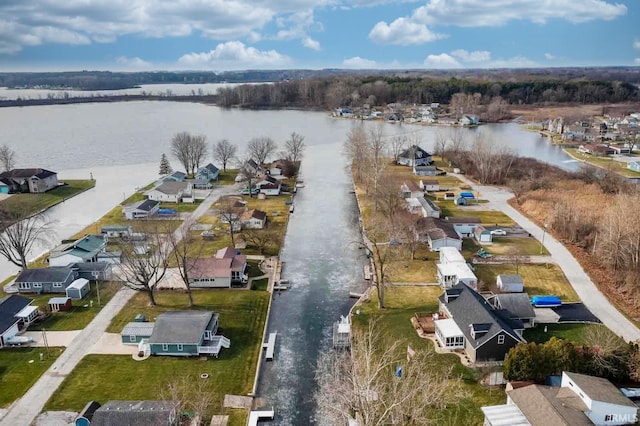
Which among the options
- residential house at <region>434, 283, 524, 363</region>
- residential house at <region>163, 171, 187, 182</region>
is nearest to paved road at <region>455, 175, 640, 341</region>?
residential house at <region>434, 283, 524, 363</region>

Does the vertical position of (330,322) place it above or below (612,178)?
below

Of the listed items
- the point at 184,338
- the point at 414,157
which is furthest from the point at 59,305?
the point at 414,157

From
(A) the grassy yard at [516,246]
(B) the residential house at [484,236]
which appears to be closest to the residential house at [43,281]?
(A) the grassy yard at [516,246]

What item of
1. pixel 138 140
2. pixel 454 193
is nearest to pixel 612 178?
pixel 454 193

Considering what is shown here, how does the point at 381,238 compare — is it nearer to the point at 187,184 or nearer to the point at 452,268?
the point at 452,268

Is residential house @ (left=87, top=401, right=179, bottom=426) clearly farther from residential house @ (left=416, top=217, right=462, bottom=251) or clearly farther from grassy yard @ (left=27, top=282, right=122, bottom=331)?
residential house @ (left=416, top=217, right=462, bottom=251)
